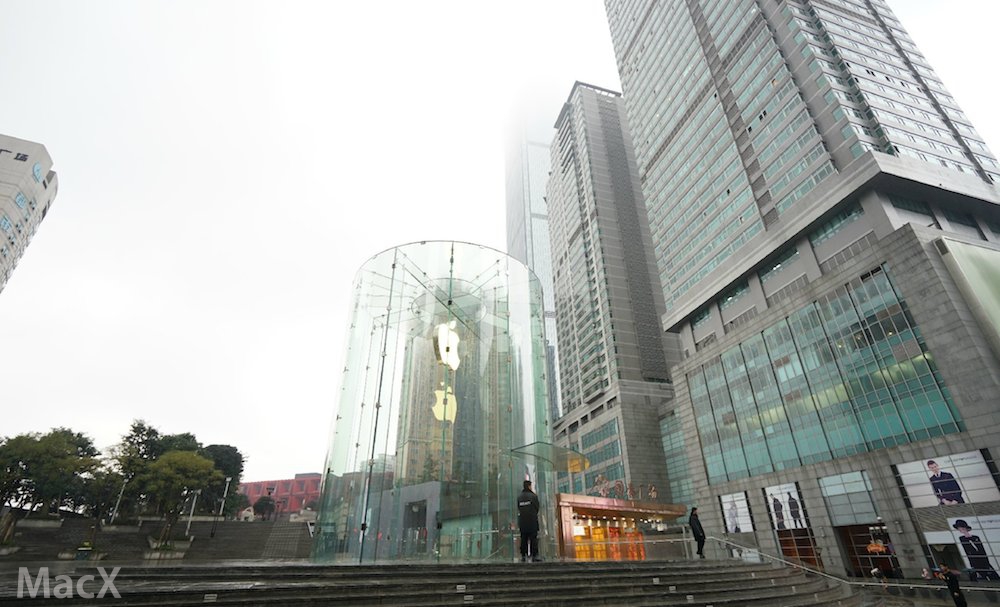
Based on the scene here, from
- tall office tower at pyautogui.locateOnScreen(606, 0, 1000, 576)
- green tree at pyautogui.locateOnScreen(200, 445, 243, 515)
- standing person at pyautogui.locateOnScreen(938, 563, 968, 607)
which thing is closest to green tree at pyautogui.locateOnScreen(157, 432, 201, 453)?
green tree at pyautogui.locateOnScreen(200, 445, 243, 515)

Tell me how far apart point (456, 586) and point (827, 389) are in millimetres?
36131

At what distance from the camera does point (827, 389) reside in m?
34.1

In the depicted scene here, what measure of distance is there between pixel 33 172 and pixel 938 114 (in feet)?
345

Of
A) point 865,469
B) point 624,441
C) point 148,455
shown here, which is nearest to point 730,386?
point 865,469

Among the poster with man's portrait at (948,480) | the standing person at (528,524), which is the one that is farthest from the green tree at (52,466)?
the poster with man's portrait at (948,480)

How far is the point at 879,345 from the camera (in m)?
30.8

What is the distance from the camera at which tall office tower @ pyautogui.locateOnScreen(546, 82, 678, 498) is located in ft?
212

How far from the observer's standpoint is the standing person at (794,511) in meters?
34.8

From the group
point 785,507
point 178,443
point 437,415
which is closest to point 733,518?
point 785,507

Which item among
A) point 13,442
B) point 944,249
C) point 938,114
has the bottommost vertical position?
point 13,442

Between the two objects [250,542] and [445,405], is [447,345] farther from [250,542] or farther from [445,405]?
[250,542]

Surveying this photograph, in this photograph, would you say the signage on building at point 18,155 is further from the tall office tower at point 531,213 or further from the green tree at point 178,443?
the tall office tower at point 531,213

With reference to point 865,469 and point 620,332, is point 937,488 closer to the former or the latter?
point 865,469

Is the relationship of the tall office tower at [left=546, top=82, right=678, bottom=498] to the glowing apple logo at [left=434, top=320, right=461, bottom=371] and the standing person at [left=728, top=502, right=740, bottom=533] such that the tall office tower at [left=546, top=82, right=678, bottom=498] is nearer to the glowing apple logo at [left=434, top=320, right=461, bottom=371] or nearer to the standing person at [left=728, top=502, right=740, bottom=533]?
the standing person at [left=728, top=502, right=740, bottom=533]
